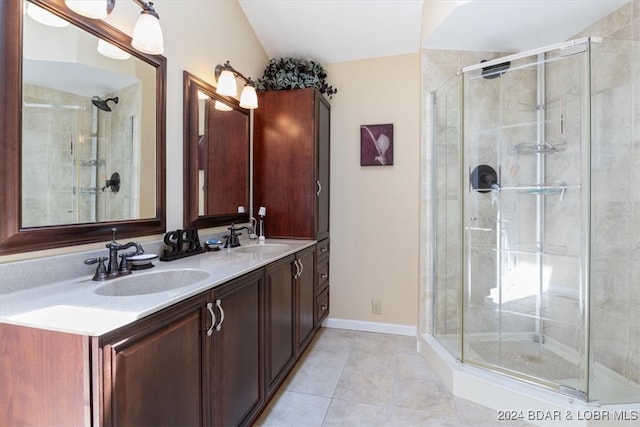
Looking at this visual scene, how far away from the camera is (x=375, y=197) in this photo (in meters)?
2.89

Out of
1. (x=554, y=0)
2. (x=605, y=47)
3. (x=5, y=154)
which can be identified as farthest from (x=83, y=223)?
(x=605, y=47)

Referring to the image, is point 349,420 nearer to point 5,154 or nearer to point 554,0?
point 5,154

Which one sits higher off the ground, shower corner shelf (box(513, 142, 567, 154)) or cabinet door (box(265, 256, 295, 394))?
shower corner shelf (box(513, 142, 567, 154))

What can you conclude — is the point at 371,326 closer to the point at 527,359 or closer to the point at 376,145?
the point at 527,359

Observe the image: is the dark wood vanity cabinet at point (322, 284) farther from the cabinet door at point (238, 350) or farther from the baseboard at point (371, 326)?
the cabinet door at point (238, 350)

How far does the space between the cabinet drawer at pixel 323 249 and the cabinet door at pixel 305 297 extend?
0.14m

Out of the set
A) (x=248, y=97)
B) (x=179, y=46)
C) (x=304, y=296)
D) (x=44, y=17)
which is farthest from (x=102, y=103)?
(x=304, y=296)

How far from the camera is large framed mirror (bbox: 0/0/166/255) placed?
1045 millimetres

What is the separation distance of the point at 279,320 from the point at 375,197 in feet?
4.98

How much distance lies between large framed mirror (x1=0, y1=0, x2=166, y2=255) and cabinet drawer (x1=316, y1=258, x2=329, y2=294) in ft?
4.48

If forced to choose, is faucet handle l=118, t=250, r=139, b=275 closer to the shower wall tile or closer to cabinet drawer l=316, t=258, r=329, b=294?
cabinet drawer l=316, t=258, r=329, b=294

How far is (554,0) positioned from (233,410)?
110 inches

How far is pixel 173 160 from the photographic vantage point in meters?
1.79

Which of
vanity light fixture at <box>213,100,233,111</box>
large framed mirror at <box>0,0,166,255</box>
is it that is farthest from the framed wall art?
large framed mirror at <box>0,0,166,255</box>
